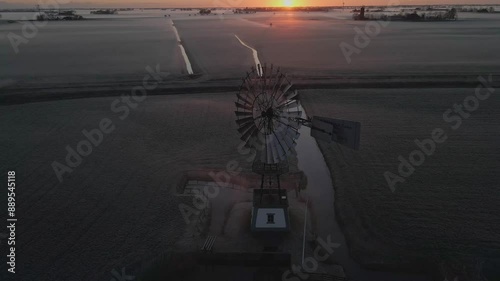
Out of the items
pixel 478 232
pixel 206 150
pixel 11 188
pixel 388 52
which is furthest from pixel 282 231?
pixel 388 52

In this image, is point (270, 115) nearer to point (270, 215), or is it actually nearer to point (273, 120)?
point (273, 120)

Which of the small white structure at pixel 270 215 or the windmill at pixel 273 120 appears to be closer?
the windmill at pixel 273 120

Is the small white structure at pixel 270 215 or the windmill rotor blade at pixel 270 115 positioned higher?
the windmill rotor blade at pixel 270 115

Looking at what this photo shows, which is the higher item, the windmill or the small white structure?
the windmill

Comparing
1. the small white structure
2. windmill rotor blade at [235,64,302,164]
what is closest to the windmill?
windmill rotor blade at [235,64,302,164]

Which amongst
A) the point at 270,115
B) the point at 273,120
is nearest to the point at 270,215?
the point at 273,120

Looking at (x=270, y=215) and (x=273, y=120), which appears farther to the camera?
(x=270, y=215)

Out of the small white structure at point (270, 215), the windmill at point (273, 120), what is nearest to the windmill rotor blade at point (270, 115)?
the windmill at point (273, 120)

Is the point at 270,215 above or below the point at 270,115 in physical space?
below

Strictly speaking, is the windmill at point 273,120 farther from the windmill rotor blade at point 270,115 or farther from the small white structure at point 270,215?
the small white structure at point 270,215

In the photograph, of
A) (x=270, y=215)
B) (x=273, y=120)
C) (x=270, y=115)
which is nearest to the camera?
(x=270, y=115)

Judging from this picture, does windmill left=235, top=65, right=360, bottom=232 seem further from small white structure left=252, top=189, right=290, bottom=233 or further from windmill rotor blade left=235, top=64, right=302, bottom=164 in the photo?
small white structure left=252, top=189, right=290, bottom=233
